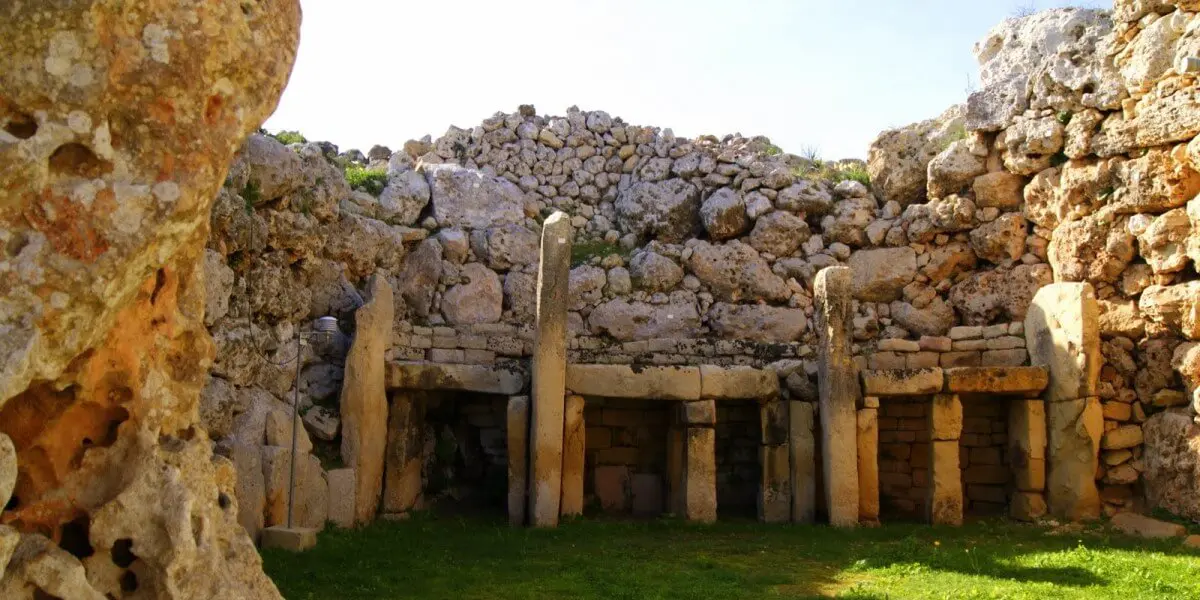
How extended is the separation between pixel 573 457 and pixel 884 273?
5662 mm

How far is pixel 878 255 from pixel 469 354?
20.1ft

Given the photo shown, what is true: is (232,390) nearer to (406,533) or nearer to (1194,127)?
(406,533)

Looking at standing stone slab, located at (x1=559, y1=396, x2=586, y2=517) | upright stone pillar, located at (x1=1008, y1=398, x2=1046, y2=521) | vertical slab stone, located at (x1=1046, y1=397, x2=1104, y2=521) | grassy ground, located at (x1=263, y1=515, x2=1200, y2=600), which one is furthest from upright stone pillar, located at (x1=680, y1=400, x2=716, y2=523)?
vertical slab stone, located at (x1=1046, y1=397, x2=1104, y2=521)

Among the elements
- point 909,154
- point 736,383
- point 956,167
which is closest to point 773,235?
point 909,154

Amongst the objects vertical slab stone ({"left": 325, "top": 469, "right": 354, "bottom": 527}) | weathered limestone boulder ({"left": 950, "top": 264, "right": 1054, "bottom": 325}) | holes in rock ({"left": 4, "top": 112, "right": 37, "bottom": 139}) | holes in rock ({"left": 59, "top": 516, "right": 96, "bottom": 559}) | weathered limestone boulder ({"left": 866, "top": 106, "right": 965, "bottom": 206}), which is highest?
weathered limestone boulder ({"left": 866, "top": 106, "right": 965, "bottom": 206})

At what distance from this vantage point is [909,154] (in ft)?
50.3

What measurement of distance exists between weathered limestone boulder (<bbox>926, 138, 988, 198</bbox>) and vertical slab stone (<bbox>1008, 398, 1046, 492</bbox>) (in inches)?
140

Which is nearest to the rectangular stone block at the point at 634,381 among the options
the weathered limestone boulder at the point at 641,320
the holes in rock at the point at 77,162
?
the weathered limestone boulder at the point at 641,320

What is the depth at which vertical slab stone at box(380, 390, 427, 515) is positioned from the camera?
39.7 feet

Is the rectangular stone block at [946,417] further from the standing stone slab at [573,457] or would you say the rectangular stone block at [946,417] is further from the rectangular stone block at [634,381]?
the standing stone slab at [573,457]

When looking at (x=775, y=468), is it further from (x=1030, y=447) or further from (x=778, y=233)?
(x=778, y=233)

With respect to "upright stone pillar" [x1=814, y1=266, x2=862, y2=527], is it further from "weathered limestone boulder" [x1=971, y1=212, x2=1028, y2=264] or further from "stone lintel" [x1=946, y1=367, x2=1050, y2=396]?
"weathered limestone boulder" [x1=971, y1=212, x2=1028, y2=264]

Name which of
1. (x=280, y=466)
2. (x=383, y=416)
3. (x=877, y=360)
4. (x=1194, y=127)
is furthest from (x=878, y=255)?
(x=280, y=466)

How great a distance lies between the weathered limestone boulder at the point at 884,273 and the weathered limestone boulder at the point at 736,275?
3.54 ft
